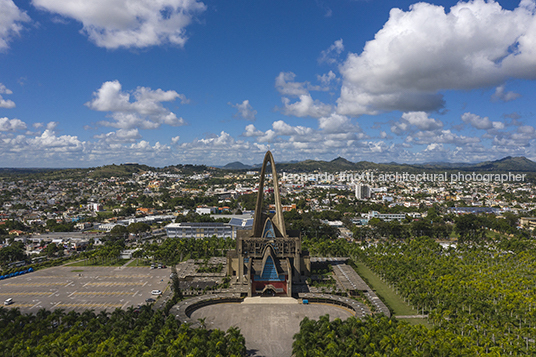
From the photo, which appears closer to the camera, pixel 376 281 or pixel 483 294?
pixel 483 294

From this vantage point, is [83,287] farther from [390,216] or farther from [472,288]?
[390,216]

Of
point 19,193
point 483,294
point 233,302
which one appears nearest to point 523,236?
point 483,294

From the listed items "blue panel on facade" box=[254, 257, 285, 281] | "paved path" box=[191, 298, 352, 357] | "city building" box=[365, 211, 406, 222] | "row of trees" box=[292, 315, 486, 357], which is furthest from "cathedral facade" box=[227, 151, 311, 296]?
"city building" box=[365, 211, 406, 222]

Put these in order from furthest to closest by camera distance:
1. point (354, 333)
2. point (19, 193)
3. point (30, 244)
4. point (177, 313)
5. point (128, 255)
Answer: point (19, 193), point (30, 244), point (128, 255), point (177, 313), point (354, 333)

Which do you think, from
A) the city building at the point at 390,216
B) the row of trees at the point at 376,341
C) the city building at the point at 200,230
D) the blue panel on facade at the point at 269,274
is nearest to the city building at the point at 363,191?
the city building at the point at 390,216

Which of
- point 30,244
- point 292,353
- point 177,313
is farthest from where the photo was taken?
point 30,244

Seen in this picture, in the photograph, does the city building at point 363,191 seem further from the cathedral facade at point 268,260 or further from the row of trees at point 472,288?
the cathedral facade at point 268,260

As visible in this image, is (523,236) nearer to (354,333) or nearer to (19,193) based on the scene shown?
(354,333)
